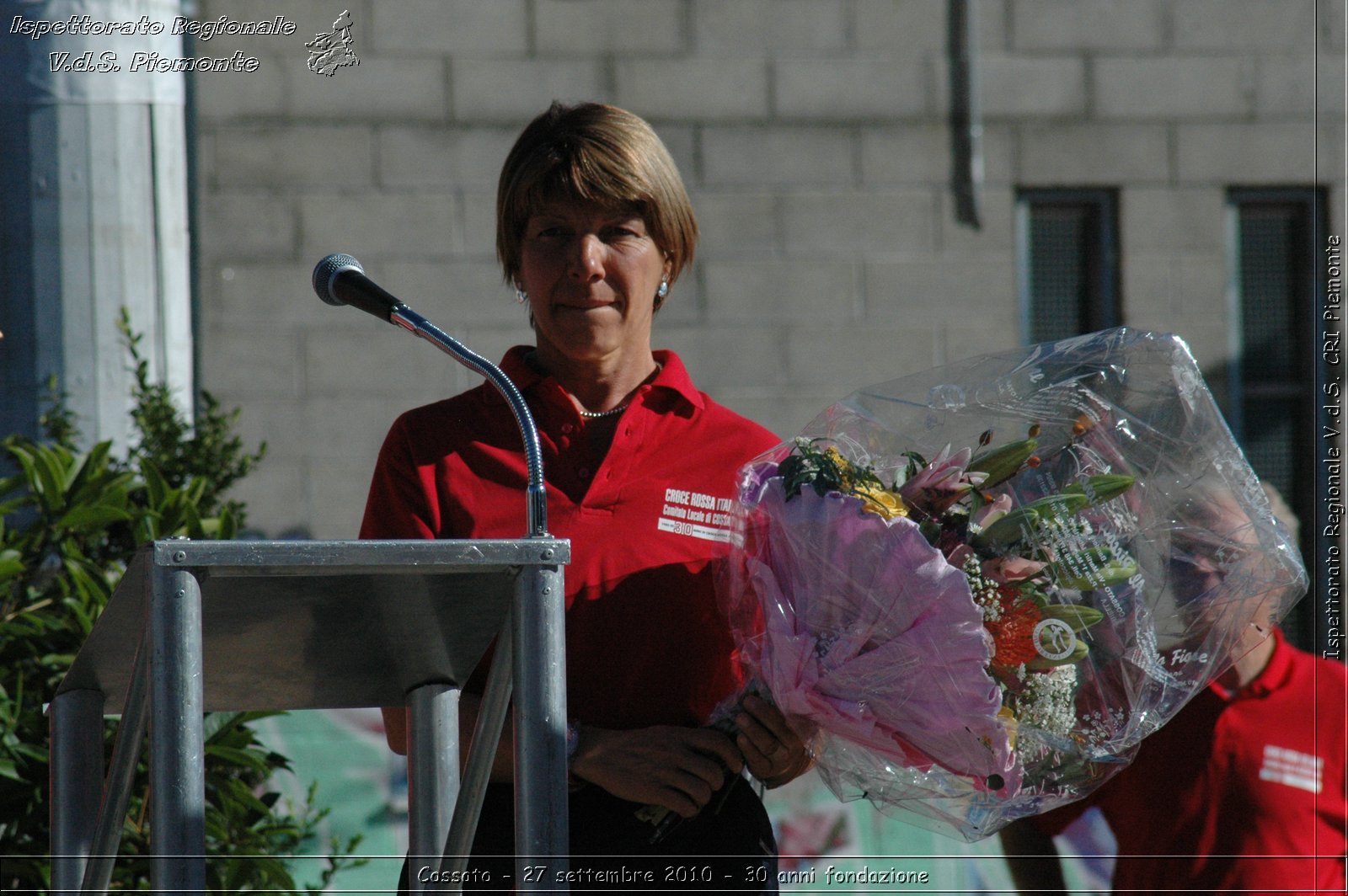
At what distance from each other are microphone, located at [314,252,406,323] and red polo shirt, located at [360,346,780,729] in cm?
37

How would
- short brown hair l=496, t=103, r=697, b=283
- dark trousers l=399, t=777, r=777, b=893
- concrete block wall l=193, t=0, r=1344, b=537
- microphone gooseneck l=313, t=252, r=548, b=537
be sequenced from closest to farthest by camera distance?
microphone gooseneck l=313, t=252, r=548, b=537 → dark trousers l=399, t=777, r=777, b=893 → short brown hair l=496, t=103, r=697, b=283 → concrete block wall l=193, t=0, r=1344, b=537

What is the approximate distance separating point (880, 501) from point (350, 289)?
636 millimetres

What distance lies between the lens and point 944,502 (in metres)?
1.60

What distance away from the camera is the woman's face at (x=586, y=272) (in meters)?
1.95

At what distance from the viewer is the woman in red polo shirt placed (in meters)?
1.79

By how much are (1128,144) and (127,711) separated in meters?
3.65

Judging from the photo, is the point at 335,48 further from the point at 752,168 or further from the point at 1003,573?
the point at 1003,573

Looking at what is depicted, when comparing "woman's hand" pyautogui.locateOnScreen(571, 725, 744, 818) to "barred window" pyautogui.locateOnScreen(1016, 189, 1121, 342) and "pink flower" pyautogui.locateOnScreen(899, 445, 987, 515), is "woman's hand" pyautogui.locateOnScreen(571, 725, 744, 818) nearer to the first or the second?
"pink flower" pyautogui.locateOnScreen(899, 445, 987, 515)

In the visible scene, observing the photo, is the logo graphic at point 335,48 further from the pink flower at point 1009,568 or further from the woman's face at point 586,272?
the pink flower at point 1009,568

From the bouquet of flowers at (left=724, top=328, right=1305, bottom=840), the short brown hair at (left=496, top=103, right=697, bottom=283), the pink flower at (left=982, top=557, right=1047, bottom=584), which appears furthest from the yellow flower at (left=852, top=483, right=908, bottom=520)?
the short brown hair at (left=496, top=103, right=697, bottom=283)

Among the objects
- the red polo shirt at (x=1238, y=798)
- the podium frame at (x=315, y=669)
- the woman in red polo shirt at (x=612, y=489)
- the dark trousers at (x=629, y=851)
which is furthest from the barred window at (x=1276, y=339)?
the podium frame at (x=315, y=669)

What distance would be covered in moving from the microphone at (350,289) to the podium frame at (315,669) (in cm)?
32

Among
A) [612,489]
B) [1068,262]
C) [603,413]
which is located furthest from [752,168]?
[612,489]

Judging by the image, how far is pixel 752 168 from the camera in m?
4.16
